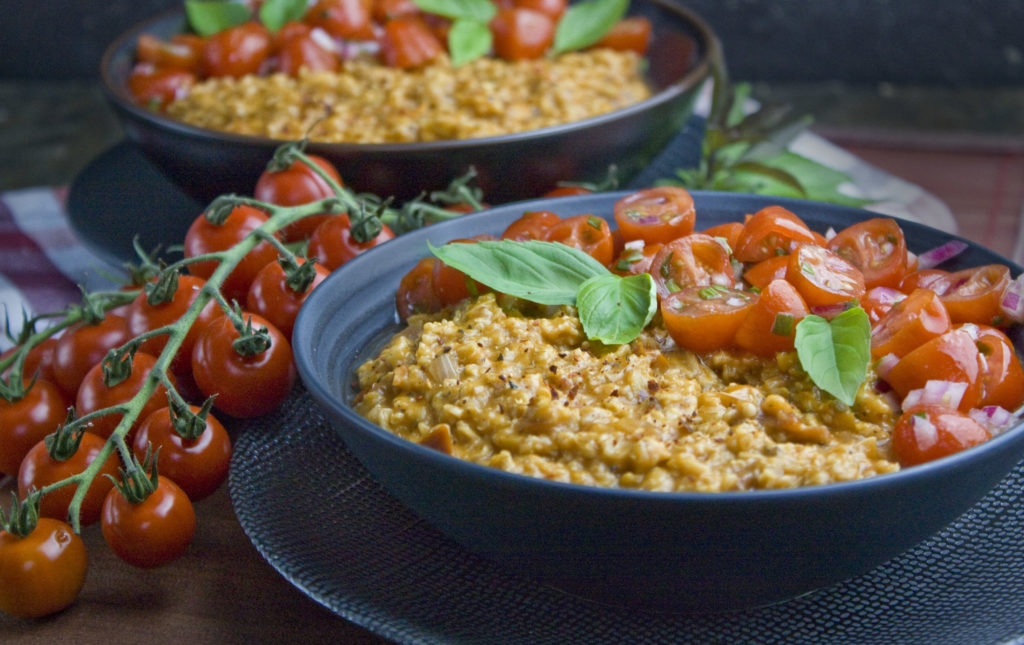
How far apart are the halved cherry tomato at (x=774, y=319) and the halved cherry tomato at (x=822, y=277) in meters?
0.06

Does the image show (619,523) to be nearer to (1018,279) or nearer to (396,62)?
(1018,279)

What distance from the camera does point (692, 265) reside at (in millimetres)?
1610

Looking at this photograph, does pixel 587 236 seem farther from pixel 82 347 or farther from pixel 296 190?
pixel 82 347

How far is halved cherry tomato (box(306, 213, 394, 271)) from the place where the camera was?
1.91 meters

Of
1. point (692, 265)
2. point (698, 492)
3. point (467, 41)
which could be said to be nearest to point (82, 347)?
point (692, 265)

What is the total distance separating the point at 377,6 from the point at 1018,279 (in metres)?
2.13

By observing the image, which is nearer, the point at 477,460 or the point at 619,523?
the point at 619,523

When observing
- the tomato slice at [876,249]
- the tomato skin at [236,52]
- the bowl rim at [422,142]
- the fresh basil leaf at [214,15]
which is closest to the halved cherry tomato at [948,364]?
the tomato slice at [876,249]

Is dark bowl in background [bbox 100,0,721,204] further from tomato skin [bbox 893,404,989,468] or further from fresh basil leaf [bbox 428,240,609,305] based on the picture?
tomato skin [bbox 893,404,989,468]

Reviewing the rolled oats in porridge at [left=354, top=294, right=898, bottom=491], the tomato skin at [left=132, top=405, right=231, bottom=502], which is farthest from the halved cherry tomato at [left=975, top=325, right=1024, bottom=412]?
the tomato skin at [left=132, top=405, right=231, bottom=502]

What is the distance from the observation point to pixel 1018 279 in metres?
1.54

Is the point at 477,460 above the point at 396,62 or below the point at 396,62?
above

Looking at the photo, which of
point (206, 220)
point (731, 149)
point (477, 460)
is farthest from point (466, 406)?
point (731, 149)

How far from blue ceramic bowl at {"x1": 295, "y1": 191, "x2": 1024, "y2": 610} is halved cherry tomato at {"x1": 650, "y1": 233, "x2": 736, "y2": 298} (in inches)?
19.4
